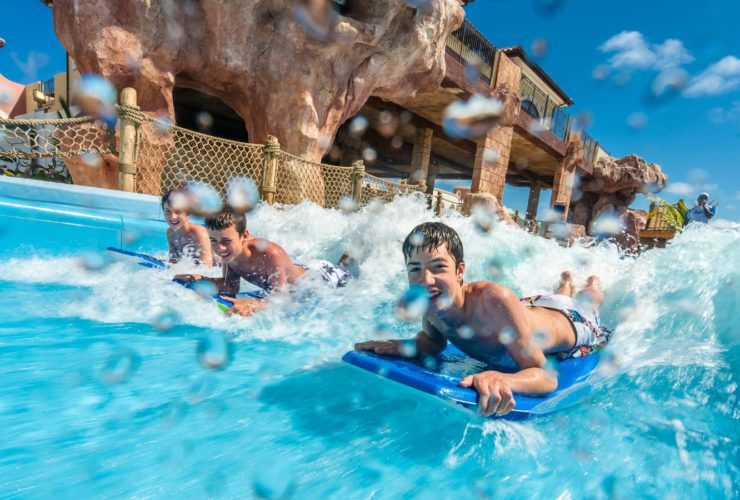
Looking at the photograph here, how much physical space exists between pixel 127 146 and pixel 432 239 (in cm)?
551

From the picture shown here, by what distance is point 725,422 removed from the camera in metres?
2.05

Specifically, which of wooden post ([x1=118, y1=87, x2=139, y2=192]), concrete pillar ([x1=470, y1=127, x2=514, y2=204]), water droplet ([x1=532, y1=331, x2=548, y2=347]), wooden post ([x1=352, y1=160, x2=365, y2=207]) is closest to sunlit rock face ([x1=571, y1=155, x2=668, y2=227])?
concrete pillar ([x1=470, y1=127, x2=514, y2=204])

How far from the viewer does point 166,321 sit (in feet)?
9.92

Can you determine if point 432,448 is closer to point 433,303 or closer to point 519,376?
point 519,376

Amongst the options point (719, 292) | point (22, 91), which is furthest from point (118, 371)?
point (22, 91)

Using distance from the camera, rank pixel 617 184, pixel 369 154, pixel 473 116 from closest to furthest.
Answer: pixel 473 116 < pixel 369 154 < pixel 617 184

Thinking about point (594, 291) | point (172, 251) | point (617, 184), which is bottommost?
point (172, 251)

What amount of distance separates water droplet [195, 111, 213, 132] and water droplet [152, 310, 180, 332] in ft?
36.1

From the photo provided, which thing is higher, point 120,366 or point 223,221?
point 223,221

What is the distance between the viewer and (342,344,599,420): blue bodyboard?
165 centimetres

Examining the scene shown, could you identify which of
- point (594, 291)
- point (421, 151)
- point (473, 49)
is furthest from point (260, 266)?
point (473, 49)

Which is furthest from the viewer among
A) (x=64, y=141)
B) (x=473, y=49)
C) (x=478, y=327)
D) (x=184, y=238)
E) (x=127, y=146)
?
(x=473, y=49)

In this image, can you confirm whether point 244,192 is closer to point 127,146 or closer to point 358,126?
point 127,146

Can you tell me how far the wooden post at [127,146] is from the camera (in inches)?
223
